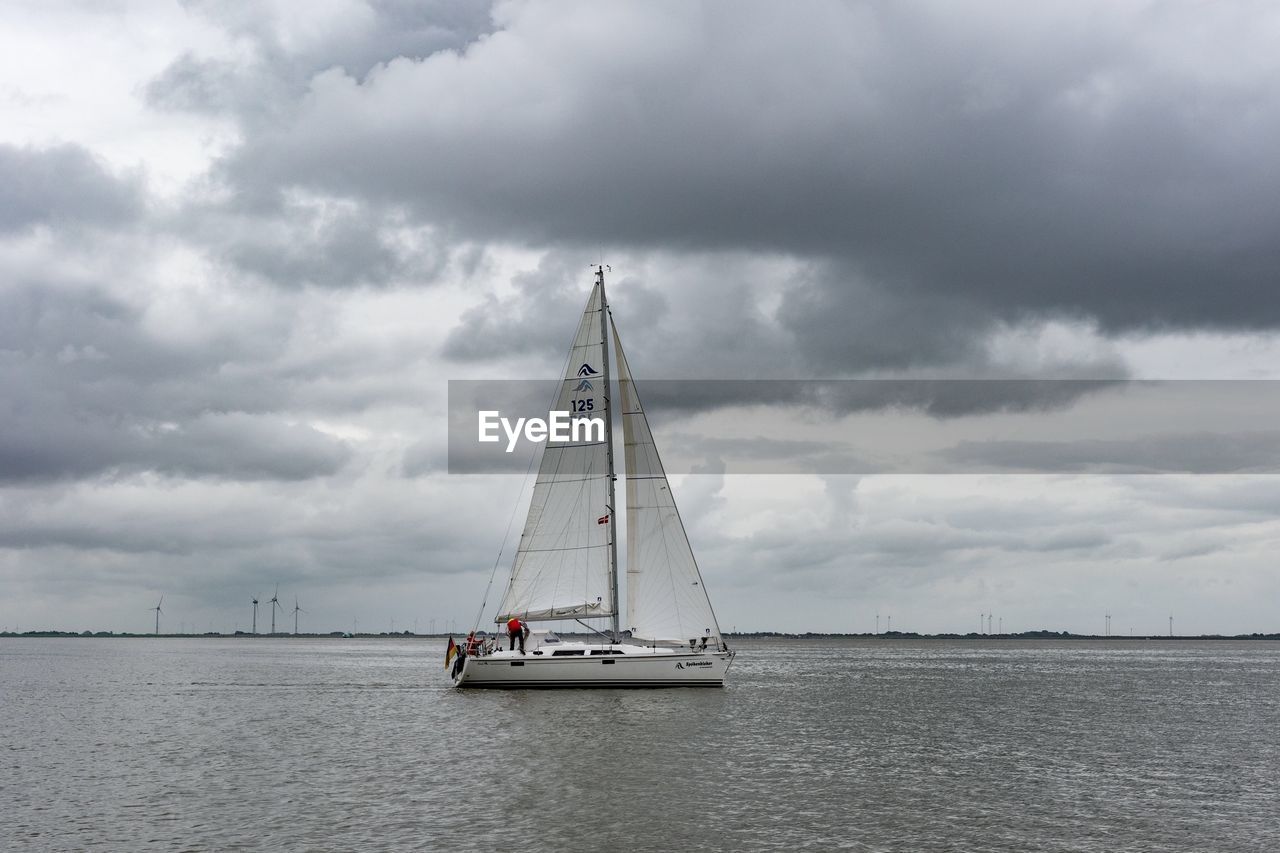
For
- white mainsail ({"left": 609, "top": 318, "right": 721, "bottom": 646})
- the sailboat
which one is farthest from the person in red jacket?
white mainsail ({"left": 609, "top": 318, "right": 721, "bottom": 646})

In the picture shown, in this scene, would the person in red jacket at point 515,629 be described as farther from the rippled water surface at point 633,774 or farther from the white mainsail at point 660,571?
the white mainsail at point 660,571

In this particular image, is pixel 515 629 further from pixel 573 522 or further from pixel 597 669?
pixel 573 522

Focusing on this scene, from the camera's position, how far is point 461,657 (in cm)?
7262

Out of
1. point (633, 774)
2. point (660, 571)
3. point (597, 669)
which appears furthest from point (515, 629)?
point (633, 774)

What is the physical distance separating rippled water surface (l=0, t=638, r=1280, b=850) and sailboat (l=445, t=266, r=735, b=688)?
2767 mm

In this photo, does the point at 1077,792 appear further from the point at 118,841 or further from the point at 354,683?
the point at 354,683

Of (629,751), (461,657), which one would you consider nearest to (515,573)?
(461,657)

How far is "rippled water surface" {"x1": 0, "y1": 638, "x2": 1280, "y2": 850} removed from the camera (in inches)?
1180

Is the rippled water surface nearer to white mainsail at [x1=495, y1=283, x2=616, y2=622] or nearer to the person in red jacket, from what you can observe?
the person in red jacket

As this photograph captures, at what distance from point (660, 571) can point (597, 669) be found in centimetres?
697

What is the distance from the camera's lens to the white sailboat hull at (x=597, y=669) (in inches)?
2516

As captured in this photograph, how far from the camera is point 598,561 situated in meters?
67.6

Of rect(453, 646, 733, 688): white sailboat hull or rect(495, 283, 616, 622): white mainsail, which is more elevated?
rect(495, 283, 616, 622): white mainsail

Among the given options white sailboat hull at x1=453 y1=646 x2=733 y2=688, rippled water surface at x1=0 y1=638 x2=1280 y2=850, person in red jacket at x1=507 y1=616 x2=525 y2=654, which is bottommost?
rippled water surface at x1=0 y1=638 x2=1280 y2=850
